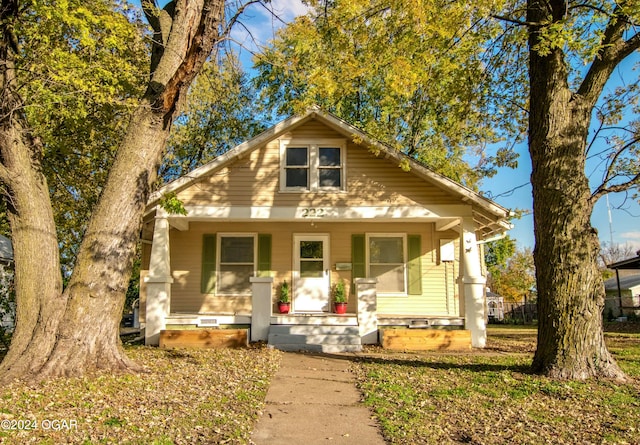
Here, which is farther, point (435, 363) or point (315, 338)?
point (315, 338)

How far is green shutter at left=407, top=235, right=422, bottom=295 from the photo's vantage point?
13273 mm

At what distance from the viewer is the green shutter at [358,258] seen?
1328 cm

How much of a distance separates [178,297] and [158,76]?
24.1ft

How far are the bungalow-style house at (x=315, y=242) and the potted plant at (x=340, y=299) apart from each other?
30 cm

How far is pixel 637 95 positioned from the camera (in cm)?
1024

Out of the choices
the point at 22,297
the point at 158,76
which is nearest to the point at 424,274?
the point at 158,76

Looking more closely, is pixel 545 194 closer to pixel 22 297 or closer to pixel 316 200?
pixel 316 200

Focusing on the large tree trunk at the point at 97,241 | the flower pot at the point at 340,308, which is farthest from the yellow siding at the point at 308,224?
the large tree trunk at the point at 97,241

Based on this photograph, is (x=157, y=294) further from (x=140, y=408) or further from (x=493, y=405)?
(x=493, y=405)

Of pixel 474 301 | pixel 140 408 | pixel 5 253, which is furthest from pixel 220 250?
pixel 140 408

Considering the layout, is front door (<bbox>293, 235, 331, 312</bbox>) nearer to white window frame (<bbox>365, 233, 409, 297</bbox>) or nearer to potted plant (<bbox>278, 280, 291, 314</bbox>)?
potted plant (<bbox>278, 280, 291, 314</bbox>)

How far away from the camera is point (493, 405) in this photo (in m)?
5.88

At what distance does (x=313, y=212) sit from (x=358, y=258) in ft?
7.28

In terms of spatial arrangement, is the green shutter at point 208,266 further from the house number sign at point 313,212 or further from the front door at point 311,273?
the house number sign at point 313,212
